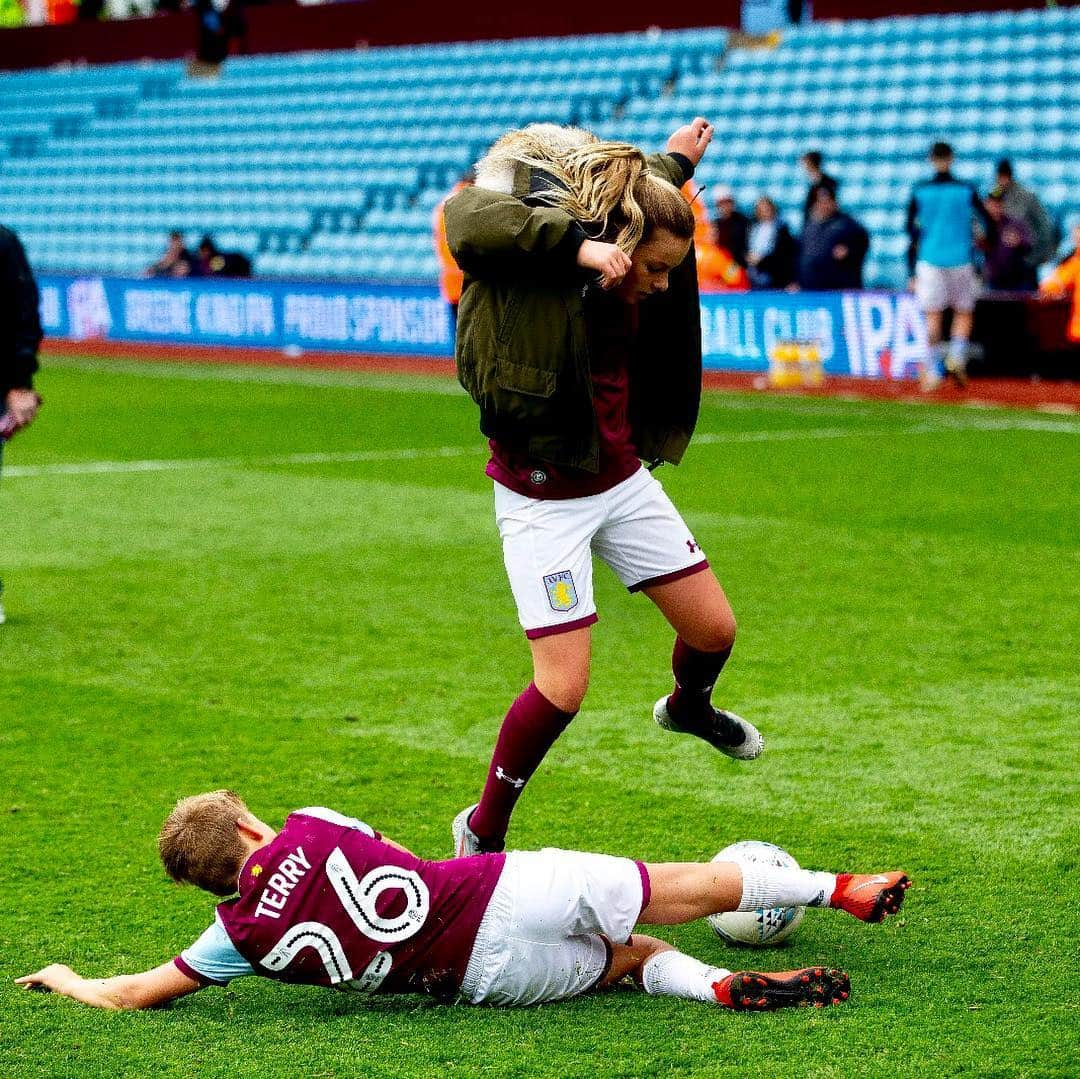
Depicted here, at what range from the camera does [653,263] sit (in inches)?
167

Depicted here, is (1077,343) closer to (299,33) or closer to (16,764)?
(16,764)

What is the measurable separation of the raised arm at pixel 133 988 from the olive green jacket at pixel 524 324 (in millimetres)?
1433

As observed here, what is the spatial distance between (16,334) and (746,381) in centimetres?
1110

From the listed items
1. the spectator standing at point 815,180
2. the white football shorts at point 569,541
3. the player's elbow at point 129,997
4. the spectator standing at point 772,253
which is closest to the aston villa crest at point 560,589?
the white football shorts at point 569,541

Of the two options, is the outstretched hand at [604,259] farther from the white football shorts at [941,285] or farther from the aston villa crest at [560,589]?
the white football shorts at [941,285]

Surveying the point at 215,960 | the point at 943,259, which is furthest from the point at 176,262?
the point at 215,960

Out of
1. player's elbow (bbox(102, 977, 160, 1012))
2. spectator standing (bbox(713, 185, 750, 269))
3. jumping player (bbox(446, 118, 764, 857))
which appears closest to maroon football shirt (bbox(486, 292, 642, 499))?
jumping player (bbox(446, 118, 764, 857))

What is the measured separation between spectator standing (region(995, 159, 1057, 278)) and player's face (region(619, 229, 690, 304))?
1393 cm

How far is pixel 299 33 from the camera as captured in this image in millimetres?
33250

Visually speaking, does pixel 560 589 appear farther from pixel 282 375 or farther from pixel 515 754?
pixel 282 375

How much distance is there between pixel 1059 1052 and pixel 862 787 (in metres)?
1.95

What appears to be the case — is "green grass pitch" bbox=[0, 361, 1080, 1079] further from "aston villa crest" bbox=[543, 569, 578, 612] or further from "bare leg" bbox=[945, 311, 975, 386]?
"bare leg" bbox=[945, 311, 975, 386]

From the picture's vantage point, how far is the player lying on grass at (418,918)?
381cm

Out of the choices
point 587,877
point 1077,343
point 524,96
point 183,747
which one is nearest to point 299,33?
point 524,96
